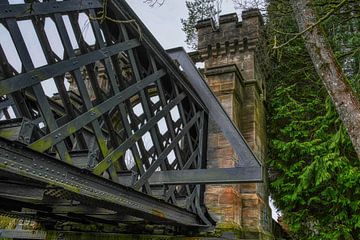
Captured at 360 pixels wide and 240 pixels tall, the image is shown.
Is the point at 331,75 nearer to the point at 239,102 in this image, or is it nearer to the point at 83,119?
the point at 83,119

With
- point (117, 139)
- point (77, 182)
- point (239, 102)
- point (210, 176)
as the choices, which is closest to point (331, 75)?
point (210, 176)

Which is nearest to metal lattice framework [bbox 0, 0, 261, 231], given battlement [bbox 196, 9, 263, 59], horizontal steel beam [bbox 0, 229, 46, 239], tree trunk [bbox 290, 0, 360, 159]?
tree trunk [bbox 290, 0, 360, 159]

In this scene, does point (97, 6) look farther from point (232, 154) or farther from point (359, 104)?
point (232, 154)

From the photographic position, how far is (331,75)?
14.6 feet

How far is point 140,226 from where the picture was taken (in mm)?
5531

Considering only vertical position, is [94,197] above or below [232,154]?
above

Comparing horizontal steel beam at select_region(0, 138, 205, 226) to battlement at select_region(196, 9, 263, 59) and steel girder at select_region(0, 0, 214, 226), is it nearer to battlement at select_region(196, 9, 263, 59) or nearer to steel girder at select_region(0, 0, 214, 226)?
steel girder at select_region(0, 0, 214, 226)

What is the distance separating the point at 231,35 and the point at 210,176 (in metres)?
6.16

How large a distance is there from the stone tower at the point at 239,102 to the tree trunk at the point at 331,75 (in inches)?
79.1

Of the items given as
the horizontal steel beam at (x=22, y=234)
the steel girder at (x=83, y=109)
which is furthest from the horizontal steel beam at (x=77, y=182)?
the horizontal steel beam at (x=22, y=234)

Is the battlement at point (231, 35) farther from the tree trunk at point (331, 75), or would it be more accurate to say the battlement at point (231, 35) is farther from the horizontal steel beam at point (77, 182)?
the horizontal steel beam at point (77, 182)

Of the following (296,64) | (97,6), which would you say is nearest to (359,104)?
(97,6)

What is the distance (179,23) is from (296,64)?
18.8ft

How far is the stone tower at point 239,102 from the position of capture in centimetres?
704
